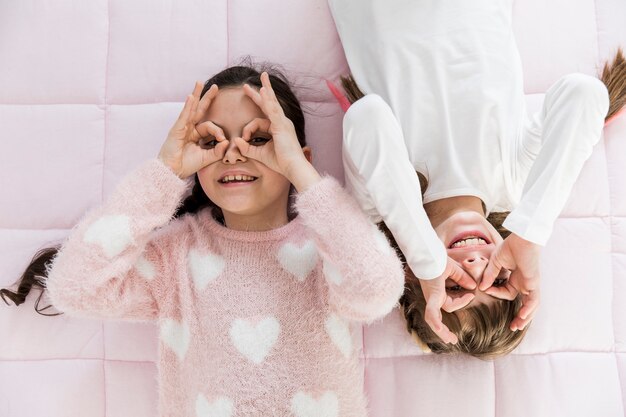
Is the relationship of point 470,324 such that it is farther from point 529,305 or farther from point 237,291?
point 237,291

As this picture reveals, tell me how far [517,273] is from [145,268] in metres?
0.68

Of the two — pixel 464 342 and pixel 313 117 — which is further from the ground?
pixel 313 117

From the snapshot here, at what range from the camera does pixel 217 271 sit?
111cm

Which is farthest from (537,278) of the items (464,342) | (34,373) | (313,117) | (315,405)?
(34,373)

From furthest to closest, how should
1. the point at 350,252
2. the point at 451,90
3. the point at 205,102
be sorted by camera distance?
the point at 451,90 < the point at 205,102 < the point at 350,252

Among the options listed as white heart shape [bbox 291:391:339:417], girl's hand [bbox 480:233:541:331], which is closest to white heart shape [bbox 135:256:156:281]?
white heart shape [bbox 291:391:339:417]

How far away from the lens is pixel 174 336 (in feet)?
3.68

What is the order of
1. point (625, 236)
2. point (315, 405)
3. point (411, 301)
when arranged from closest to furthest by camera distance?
point (315, 405), point (411, 301), point (625, 236)

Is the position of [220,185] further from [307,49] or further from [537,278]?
[537,278]

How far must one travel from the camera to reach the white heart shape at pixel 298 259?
1.12 m

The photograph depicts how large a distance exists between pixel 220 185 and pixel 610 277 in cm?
84

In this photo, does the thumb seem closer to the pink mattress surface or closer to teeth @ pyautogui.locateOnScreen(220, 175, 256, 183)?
the pink mattress surface

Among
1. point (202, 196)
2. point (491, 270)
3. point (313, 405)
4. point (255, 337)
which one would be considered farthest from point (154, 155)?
point (491, 270)

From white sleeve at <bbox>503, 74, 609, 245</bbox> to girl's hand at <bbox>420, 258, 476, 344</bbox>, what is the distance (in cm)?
12
